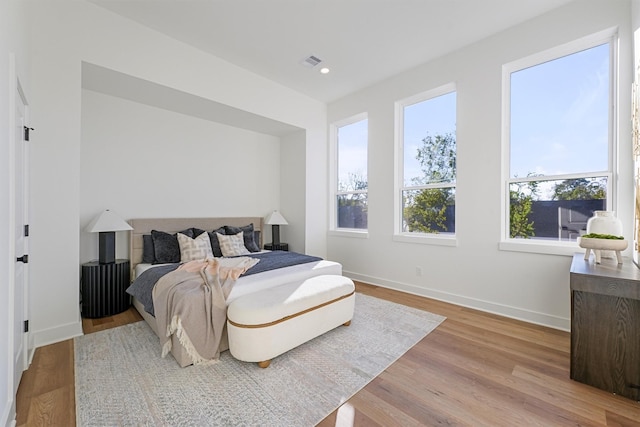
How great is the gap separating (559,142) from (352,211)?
9.54 ft

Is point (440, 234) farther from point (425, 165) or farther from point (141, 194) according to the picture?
point (141, 194)

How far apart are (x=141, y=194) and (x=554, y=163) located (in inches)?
197

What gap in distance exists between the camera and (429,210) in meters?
3.92

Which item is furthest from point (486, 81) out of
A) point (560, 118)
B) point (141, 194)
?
point (141, 194)

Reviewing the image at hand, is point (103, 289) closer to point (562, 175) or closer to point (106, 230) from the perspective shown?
point (106, 230)

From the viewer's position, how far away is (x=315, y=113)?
502 centimetres

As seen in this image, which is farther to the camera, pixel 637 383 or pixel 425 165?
pixel 425 165

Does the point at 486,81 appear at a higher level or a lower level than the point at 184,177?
higher

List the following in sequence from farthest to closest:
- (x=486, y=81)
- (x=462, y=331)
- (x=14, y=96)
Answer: (x=486, y=81) < (x=462, y=331) < (x=14, y=96)

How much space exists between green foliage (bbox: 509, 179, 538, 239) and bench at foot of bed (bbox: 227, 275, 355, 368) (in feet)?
6.93

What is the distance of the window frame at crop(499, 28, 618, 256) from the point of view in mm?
2600

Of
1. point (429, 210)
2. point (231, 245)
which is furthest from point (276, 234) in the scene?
point (429, 210)

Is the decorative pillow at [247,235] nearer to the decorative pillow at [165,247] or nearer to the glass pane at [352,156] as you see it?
the decorative pillow at [165,247]

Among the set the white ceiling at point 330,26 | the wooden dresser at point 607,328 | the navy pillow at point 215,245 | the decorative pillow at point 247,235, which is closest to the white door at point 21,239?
the white ceiling at point 330,26
